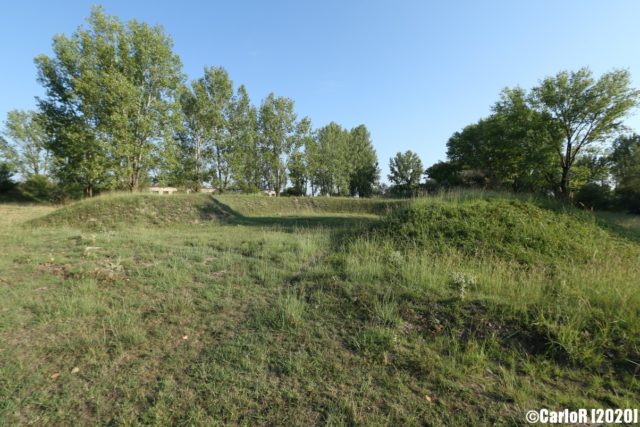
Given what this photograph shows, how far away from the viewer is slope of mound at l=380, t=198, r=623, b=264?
5.57 meters

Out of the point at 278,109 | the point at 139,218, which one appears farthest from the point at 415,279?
the point at 278,109

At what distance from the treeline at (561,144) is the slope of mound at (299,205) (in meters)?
8.88

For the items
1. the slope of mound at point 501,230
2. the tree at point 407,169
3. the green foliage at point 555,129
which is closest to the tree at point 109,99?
the slope of mound at point 501,230

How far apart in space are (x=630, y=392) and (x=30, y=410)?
5.67m

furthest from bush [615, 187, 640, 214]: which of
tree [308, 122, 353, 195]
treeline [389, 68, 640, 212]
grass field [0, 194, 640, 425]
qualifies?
tree [308, 122, 353, 195]

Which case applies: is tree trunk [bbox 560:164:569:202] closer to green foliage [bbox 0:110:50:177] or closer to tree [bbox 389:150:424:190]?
tree [bbox 389:150:424:190]

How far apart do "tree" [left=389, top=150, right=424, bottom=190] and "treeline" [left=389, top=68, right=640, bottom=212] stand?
18537 mm

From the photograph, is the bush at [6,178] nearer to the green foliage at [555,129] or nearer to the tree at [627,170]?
the green foliage at [555,129]

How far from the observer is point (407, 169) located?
179 feet

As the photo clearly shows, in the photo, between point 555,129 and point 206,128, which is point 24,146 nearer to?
point 206,128

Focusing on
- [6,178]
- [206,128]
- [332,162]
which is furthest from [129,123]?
[332,162]

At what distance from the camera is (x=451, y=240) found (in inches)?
243

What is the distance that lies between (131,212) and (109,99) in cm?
1173

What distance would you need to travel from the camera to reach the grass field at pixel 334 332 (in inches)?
91.2
